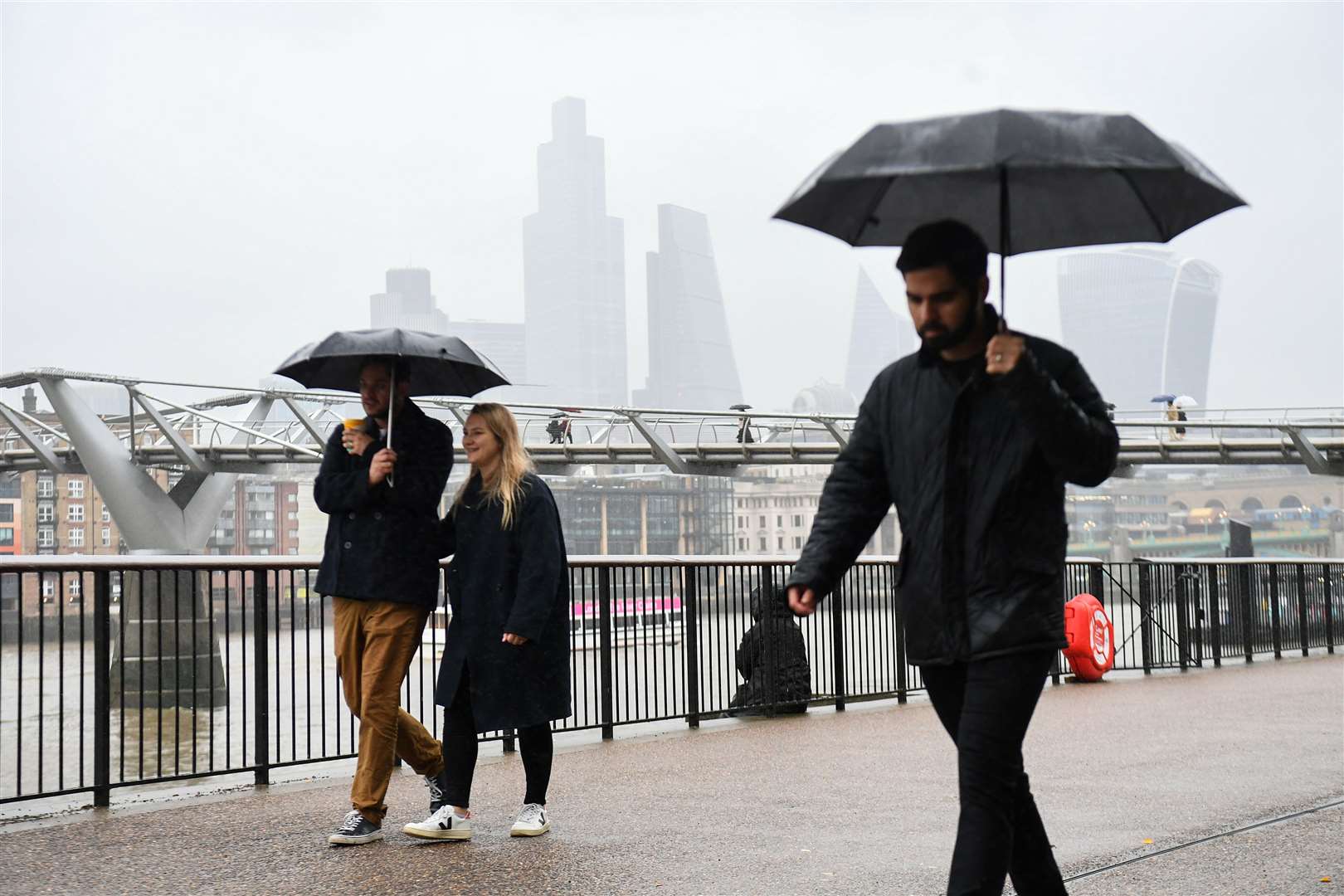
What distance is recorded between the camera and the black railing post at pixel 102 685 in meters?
6.73

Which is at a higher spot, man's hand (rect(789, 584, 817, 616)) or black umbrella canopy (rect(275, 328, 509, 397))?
black umbrella canopy (rect(275, 328, 509, 397))

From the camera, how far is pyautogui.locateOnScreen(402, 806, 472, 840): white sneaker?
5457 millimetres

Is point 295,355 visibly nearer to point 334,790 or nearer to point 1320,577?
point 334,790

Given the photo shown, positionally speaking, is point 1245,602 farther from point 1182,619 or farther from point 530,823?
point 530,823

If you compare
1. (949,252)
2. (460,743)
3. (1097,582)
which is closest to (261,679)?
(460,743)

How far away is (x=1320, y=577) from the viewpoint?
60.6ft

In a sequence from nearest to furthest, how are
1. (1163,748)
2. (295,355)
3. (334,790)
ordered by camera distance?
(295,355)
(334,790)
(1163,748)

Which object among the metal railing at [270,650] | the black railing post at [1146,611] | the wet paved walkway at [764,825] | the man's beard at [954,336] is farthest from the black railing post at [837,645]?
the man's beard at [954,336]

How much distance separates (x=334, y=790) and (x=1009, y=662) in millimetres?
4565

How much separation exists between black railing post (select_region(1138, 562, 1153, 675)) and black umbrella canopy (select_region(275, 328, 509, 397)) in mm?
10172

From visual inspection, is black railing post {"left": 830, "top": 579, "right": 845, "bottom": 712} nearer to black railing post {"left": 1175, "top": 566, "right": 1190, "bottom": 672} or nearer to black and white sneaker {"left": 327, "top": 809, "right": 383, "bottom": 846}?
black railing post {"left": 1175, "top": 566, "right": 1190, "bottom": 672}

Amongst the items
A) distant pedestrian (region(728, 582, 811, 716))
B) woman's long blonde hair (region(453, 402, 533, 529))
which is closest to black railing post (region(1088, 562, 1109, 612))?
distant pedestrian (region(728, 582, 811, 716))

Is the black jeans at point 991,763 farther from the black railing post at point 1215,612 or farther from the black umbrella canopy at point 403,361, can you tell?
the black railing post at point 1215,612

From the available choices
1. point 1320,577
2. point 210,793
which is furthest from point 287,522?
point 210,793
